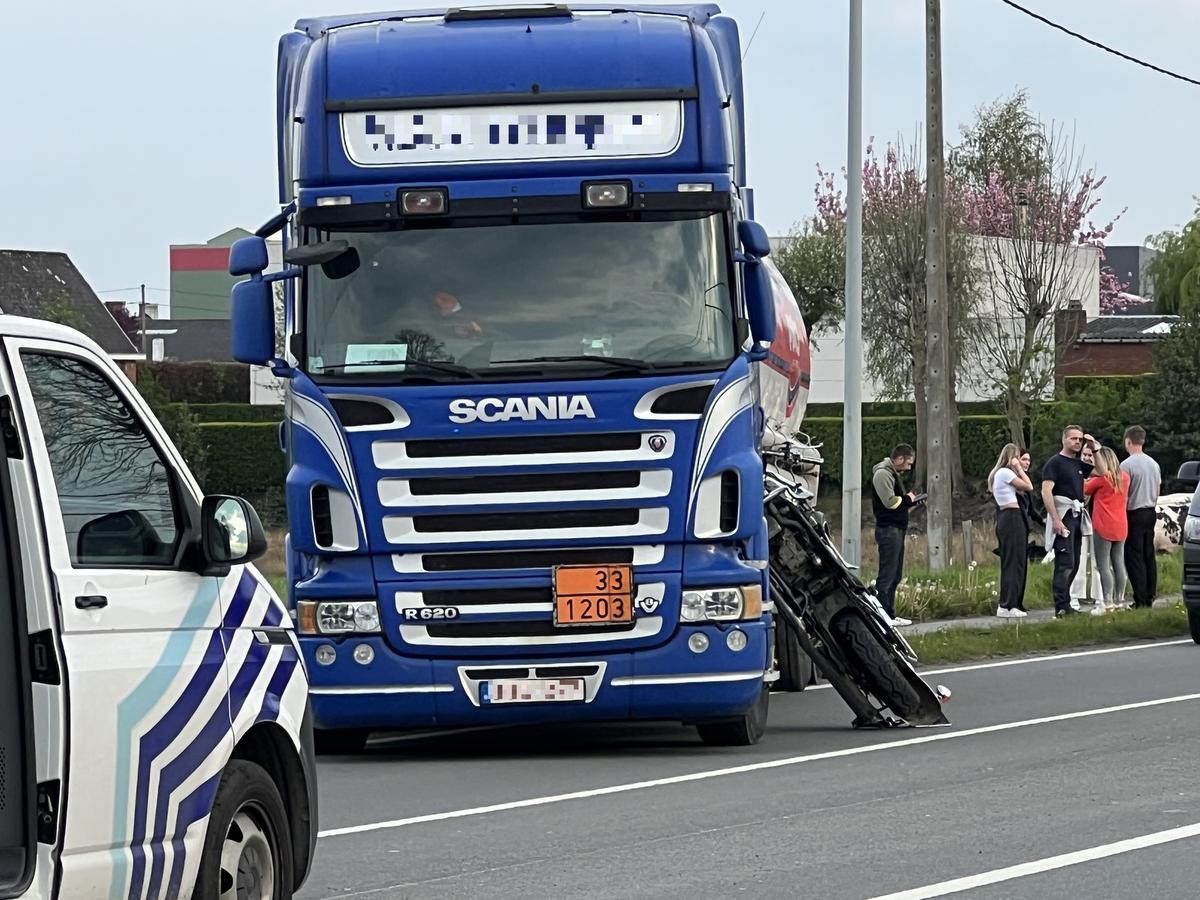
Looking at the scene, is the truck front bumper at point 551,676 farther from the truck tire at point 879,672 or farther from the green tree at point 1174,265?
the green tree at point 1174,265

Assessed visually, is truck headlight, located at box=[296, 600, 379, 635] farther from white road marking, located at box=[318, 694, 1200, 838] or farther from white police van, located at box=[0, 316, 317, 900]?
Result: white police van, located at box=[0, 316, 317, 900]

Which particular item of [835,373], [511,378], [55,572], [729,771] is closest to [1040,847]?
[729,771]

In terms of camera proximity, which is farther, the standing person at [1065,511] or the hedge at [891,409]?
the hedge at [891,409]

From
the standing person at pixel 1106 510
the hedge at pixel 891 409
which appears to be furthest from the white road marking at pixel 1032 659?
the hedge at pixel 891 409

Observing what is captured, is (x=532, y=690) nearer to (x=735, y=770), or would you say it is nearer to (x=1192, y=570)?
(x=735, y=770)

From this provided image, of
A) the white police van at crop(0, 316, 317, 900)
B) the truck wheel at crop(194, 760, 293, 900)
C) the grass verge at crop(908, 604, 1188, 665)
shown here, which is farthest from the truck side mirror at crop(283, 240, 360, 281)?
the grass verge at crop(908, 604, 1188, 665)

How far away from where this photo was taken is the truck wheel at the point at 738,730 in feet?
40.9

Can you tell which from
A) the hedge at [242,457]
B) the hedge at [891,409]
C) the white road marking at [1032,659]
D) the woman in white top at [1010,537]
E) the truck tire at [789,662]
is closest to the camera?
the truck tire at [789,662]

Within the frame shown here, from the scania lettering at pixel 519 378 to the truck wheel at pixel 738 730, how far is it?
0.69m

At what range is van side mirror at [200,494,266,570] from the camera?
594cm

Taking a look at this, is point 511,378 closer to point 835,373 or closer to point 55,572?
point 55,572

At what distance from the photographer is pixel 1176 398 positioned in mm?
48594

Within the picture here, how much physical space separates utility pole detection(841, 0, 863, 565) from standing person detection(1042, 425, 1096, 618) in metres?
2.06

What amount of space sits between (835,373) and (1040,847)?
66.6m
